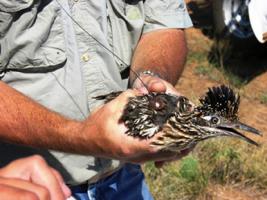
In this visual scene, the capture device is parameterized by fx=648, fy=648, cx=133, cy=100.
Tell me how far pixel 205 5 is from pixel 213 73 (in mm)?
2558

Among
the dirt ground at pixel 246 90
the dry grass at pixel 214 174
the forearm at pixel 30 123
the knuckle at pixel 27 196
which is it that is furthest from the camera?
the dirt ground at pixel 246 90

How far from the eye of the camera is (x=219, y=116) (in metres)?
2.16

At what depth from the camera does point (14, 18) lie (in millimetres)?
2572

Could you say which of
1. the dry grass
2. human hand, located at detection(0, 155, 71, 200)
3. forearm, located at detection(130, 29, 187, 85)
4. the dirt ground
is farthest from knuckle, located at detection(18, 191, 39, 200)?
the dirt ground

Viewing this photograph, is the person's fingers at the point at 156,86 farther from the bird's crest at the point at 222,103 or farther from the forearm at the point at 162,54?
the forearm at the point at 162,54

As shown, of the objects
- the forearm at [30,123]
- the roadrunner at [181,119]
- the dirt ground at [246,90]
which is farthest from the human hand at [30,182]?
the dirt ground at [246,90]

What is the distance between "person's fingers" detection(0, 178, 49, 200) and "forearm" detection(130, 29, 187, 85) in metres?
1.45

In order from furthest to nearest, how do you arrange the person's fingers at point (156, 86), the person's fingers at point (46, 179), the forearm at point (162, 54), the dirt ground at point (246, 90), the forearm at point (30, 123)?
the dirt ground at point (246, 90) < the forearm at point (162, 54) < the forearm at point (30, 123) < the person's fingers at point (156, 86) < the person's fingers at point (46, 179)

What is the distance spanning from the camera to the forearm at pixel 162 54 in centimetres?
290

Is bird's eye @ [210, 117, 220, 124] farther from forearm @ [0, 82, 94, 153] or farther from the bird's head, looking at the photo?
forearm @ [0, 82, 94, 153]

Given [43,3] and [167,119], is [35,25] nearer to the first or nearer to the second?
[43,3]

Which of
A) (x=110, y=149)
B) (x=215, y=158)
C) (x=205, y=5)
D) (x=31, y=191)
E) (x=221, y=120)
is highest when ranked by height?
(x=31, y=191)

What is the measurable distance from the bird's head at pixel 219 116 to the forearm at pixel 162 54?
62 cm

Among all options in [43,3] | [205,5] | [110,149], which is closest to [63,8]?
[43,3]
